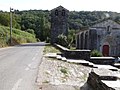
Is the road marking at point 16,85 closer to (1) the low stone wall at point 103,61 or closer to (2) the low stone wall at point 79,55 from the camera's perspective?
(2) the low stone wall at point 79,55

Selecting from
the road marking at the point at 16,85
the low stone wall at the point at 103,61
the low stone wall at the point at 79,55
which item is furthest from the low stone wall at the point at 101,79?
the low stone wall at the point at 103,61

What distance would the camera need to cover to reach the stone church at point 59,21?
65.4 meters

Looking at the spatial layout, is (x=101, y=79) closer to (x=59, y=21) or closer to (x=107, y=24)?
(x=107, y=24)

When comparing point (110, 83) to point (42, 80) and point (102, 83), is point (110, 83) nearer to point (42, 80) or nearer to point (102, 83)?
point (102, 83)

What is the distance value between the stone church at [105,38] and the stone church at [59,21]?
1918 centimetres

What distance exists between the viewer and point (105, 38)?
4609 centimetres

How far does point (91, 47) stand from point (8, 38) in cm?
1799

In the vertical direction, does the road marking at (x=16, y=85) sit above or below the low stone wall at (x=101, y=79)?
below

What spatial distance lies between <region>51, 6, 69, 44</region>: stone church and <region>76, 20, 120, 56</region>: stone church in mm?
19184

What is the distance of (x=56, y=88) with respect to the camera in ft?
33.4

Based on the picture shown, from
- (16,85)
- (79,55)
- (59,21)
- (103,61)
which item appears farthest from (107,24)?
(16,85)

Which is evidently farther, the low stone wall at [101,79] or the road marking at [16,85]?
the road marking at [16,85]

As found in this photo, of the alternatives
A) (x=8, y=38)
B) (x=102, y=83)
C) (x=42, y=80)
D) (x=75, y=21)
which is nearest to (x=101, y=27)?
(x=8, y=38)

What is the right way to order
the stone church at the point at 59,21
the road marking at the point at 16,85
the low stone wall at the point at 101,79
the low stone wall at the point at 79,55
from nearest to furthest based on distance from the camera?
the low stone wall at the point at 101,79 → the road marking at the point at 16,85 → the low stone wall at the point at 79,55 → the stone church at the point at 59,21
